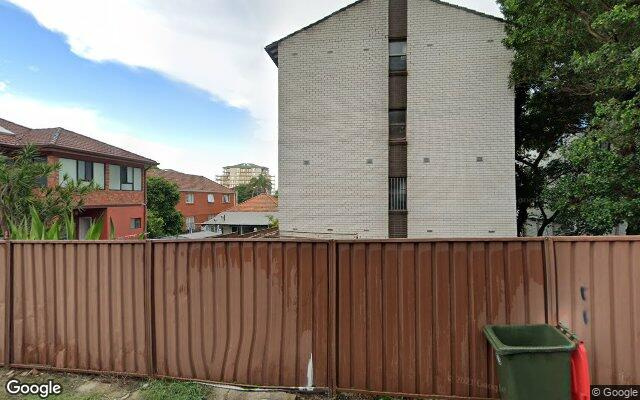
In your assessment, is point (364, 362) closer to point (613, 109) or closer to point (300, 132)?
point (613, 109)

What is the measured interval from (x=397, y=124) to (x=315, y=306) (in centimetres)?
1019

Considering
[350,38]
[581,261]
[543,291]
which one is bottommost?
[543,291]

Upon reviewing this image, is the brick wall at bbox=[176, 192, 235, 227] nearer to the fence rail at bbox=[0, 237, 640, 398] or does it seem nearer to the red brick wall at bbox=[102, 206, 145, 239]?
the red brick wall at bbox=[102, 206, 145, 239]

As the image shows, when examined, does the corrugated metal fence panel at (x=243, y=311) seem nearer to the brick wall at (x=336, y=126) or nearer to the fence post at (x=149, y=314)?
the fence post at (x=149, y=314)

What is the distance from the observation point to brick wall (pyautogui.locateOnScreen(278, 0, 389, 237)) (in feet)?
39.6

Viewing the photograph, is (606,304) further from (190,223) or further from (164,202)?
(190,223)

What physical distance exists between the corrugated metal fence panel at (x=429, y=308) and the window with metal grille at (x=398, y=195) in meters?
8.90

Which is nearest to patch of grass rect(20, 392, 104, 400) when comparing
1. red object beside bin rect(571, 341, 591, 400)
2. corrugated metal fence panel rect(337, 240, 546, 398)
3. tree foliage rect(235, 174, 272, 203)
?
corrugated metal fence panel rect(337, 240, 546, 398)

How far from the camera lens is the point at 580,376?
8.90 feet

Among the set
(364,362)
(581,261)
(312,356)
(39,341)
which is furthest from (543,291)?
(39,341)

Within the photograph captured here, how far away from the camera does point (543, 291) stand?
3.19 metres

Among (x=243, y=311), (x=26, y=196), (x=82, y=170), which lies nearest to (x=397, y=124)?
(x=243, y=311)

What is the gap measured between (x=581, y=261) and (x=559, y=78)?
29.7 ft

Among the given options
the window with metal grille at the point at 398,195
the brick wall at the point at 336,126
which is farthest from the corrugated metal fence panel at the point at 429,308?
the window with metal grille at the point at 398,195
